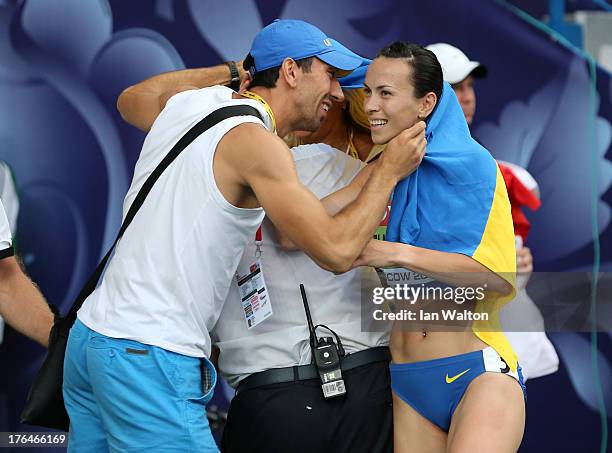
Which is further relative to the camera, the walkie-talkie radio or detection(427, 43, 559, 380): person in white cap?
detection(427, 43, 559, 380): person in white cap

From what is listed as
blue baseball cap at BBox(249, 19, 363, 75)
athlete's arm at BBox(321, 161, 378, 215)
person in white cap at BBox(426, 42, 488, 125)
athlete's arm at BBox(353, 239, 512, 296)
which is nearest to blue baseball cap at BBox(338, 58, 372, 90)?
blue baseball cap at BBox(249, 19, 363, 75)

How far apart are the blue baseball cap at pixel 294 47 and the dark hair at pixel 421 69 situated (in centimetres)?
17

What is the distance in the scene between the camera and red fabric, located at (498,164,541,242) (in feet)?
15.8

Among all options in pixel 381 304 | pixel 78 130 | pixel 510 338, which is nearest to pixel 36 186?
pixel 78 130

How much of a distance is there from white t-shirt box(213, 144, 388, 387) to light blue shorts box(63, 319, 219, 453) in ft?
1.20

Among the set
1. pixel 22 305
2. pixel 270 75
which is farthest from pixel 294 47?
pixel 22 305

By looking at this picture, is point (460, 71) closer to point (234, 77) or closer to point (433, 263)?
point (234, 77)

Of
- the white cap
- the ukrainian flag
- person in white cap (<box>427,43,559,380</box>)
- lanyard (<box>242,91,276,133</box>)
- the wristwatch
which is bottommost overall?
A: person in white cap (<box>427,43,559,380</box>)

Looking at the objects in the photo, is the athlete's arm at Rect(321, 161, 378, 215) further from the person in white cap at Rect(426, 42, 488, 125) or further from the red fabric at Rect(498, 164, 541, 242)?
the red fabric at Rect(498, 164, 541, 242)

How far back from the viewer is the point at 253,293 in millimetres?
3363

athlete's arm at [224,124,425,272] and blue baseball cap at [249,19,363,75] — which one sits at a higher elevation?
blue baseball cap at [249,19,363,75]

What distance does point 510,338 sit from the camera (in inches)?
186

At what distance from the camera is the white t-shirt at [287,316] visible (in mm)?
3436

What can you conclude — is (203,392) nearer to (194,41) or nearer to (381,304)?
(381,304)
